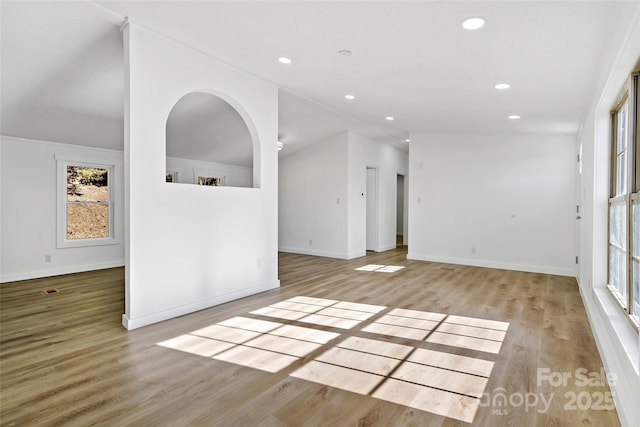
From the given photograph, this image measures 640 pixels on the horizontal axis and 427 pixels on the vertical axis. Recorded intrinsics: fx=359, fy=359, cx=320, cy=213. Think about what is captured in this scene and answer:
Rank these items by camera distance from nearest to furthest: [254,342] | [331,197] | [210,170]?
[254,342] → [331,197] → [210,170]

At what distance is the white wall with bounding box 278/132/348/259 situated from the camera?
290 inches

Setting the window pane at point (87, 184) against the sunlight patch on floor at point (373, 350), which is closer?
the sunlight patch on floor at point (373, 350)

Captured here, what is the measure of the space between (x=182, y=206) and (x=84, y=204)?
3522 millimetres

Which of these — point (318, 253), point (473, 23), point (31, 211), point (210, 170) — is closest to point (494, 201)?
point (318, 253)

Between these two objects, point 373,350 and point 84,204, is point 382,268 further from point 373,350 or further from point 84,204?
point 84,204

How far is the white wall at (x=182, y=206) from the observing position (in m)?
3.15

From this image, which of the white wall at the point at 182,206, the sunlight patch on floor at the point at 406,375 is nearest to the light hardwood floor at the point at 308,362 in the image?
the sunlight patch on floor at the point at 406,375

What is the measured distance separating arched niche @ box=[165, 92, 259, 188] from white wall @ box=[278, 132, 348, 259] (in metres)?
1.17

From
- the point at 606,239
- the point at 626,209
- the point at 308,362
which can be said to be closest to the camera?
the point at 626,209

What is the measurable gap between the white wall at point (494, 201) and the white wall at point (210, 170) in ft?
13.1

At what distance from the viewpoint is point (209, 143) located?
22.2 ft

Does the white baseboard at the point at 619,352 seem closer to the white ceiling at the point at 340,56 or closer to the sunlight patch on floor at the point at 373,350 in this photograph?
the sunlight patch on floor at the point at 373,350

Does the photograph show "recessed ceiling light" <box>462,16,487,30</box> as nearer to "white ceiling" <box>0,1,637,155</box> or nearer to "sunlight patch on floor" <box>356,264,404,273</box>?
"white ceiling" <box>0,1,637,155</box>

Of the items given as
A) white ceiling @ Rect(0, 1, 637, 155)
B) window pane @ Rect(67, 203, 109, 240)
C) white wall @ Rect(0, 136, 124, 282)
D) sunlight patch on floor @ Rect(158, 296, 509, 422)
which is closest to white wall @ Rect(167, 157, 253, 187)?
window pane @ Rect(67, 203, 109, 240)
